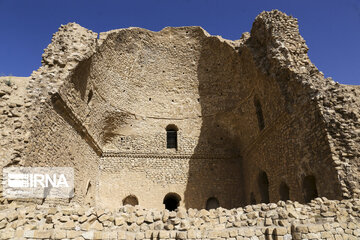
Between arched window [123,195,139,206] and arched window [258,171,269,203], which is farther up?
arched window [258,171,269,203]

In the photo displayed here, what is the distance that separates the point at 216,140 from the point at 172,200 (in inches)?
161

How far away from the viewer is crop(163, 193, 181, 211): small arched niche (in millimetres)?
13556

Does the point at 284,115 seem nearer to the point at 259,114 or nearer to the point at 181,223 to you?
the point at 259,114

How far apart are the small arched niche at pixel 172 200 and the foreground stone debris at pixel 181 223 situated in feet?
26.2

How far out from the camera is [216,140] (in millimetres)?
14781

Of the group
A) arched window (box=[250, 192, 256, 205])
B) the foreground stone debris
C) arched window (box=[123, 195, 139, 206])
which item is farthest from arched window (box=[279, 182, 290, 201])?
arched window (box=[123, 195, 139, 206])

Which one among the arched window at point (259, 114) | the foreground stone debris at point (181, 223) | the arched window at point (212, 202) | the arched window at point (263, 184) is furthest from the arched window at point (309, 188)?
the arched window at point (212, 202)

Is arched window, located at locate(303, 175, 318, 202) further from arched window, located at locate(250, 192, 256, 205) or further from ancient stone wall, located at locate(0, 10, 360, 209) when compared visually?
arched window, located at locate(250, 192, 256, 205)

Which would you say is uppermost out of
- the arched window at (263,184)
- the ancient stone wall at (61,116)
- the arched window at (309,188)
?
the ancient stone wall at (61,116)

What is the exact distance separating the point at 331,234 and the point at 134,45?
498 inches

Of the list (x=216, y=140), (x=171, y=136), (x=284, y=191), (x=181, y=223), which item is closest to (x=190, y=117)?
(x=171, y=136)

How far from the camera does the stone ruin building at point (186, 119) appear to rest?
7484 millimetres

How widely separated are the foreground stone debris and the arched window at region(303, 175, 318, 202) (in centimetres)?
181

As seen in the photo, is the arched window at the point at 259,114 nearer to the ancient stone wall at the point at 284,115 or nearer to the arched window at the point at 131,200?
the ancient stone wall at the point at 284,115
